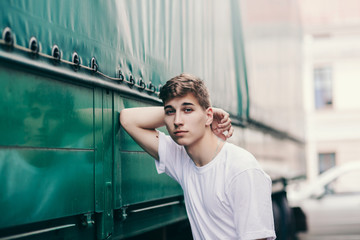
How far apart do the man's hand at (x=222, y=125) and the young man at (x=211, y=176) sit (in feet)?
1.01

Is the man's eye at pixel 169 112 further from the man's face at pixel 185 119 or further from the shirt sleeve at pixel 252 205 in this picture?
the shirt sleeve at pixel 252 205

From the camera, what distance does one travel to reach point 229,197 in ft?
9.64

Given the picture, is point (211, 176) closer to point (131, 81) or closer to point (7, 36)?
point (131, 81)

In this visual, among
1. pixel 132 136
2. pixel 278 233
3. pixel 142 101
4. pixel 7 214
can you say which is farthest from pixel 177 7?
pixel 278 233

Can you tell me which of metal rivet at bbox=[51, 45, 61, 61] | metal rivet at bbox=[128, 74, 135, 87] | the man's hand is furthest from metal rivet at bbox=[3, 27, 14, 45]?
the man's hand

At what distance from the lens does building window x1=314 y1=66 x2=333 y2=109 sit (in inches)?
1150

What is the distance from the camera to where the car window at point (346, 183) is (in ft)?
38.8

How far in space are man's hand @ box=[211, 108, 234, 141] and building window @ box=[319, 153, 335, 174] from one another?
2643 centimetres

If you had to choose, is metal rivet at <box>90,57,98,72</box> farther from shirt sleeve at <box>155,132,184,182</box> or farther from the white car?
the white car

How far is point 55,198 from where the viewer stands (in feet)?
8.37

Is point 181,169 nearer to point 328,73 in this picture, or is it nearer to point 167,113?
point 167,113

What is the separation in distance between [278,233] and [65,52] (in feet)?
19.7

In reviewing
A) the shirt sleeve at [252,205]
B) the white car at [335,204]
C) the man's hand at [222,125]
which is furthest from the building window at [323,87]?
the shirt sleeve at [252,205]

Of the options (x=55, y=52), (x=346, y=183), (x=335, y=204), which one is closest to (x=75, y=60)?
(x=55, y=52)
